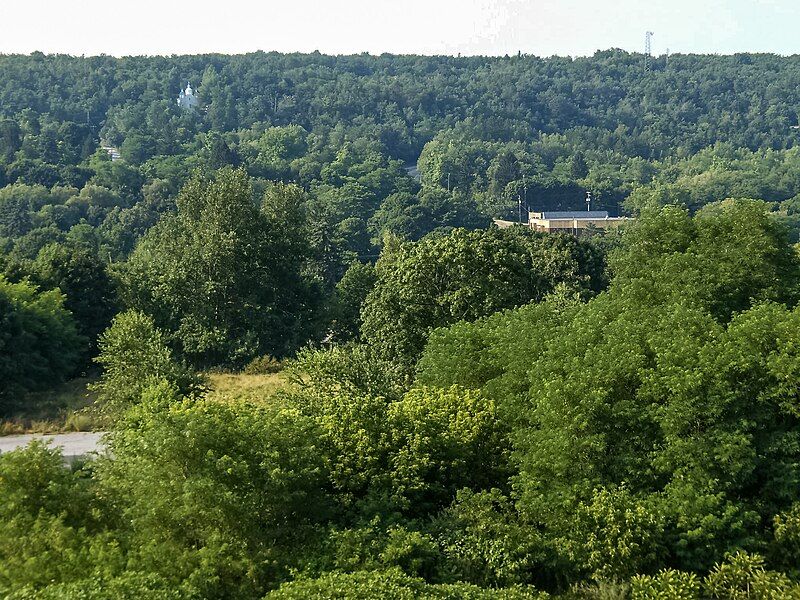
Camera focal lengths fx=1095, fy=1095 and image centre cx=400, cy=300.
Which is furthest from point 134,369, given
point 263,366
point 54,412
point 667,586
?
point 667,586

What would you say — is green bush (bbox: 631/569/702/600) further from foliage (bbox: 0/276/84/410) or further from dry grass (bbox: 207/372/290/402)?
foliage (bbox: 0/276/84/410)

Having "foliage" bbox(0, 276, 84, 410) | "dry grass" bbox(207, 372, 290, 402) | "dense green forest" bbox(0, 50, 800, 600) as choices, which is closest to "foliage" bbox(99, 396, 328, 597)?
"dense green forest" bbox(0, 50, 800, 600)

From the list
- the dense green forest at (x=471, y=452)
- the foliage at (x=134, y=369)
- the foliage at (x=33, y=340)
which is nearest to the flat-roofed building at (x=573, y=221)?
the foliage at (x=33, y=340)

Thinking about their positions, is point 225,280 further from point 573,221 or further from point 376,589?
point 573,221

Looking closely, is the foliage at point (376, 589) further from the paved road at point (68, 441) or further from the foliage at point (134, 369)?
the paved road at point (68, 441)

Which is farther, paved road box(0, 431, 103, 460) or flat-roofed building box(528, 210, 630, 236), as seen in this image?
flat-roofed building box(528, 210, 630, 236)

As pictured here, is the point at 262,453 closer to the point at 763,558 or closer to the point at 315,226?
the point at 763,558
